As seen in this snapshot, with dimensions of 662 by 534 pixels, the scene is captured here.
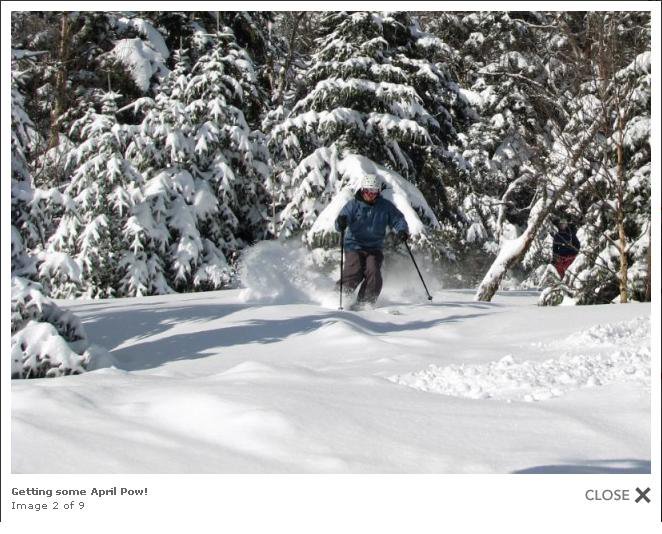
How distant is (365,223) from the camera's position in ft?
37.9

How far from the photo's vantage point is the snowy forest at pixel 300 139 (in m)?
12.4

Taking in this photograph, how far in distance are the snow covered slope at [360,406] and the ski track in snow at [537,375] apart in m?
0.02

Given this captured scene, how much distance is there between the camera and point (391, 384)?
5.58 metres

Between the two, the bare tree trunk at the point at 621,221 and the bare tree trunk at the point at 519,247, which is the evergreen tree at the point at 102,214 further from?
the bare tree trunk at the point at 621,221

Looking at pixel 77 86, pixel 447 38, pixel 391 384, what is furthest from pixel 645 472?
pixel 447 38

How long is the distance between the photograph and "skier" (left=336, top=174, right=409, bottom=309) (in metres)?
0.04

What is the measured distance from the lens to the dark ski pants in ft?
37.6

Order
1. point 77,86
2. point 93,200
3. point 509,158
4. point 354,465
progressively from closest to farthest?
point 354,465 → point 93,200 → point 77,86 → point 509,158

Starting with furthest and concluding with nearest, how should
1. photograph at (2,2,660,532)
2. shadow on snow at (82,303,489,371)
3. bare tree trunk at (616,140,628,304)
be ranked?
1. bare tree trunk at (616,140,628,304)
2. shadow on snow at (82,303,489,371)
3. photograph at (2,2,660,532)

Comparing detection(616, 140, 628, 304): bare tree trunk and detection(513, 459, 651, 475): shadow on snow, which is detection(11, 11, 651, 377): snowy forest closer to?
detection(616, 140, 628, 304): bare tree trunk

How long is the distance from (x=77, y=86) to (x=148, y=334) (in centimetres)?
1154

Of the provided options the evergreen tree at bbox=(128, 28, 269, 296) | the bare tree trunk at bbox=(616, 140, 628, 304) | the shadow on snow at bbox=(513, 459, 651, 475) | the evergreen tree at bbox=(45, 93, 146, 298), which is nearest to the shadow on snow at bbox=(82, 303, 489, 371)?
the bare tree trunk at bbox=(616, 140, 628, 304)

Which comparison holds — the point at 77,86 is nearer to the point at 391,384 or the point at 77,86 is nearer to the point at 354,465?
the point at 391,384
